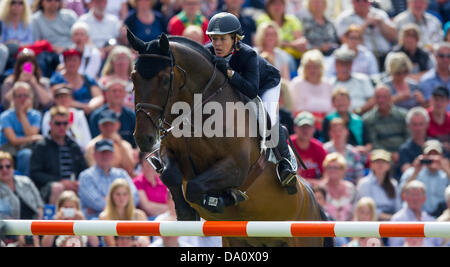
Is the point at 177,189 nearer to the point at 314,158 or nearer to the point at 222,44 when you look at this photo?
the point at 222,44

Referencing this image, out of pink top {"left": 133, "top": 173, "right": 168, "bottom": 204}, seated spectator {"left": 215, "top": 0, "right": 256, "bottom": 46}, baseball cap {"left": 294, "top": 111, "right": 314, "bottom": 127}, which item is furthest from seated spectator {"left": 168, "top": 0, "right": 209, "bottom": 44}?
pink top {"left": 133, "top": 173, "right": 168, "bottom": 204}

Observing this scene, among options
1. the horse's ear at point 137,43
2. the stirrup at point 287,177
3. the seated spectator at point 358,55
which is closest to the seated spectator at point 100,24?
the seated spectator at point 358,55

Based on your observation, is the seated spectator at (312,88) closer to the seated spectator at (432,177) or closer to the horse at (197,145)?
the seated spectator at (432,177)

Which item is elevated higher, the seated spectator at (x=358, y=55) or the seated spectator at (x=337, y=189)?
the seated spectator at (x=358, y=55)

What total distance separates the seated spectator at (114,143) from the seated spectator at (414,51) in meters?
4.90

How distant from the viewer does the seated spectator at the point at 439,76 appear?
15.4 m

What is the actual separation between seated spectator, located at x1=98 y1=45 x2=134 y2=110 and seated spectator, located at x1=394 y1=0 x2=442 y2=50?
529cm

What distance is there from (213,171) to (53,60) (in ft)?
22.4

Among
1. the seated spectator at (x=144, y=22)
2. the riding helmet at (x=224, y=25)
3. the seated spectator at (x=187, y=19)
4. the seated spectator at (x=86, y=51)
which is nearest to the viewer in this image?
the riding helmet at (x=224, y=25)

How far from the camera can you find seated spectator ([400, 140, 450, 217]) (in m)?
13.3

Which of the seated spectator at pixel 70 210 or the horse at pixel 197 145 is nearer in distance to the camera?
the horse at pixel 197 145

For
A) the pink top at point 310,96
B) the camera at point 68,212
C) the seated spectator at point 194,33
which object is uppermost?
the seated spectator at point 194,33

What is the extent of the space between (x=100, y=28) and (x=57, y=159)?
11.2 ft
